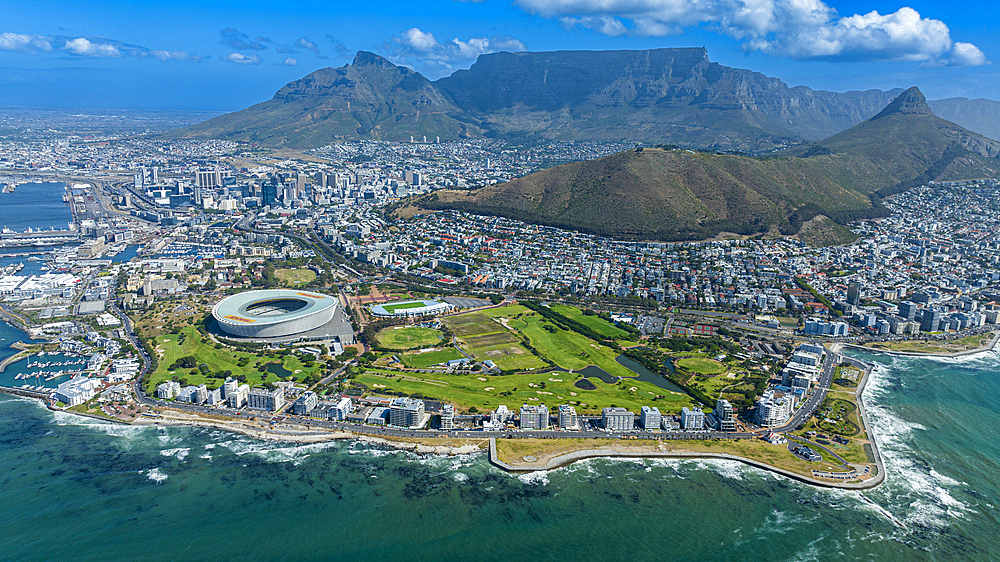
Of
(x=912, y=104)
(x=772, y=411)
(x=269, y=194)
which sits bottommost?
(x=772, y=411)

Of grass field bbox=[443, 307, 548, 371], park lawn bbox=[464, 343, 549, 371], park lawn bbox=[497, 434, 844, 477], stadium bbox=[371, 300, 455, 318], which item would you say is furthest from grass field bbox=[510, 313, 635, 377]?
park lawn bbox=[497, 434, 844, 477]

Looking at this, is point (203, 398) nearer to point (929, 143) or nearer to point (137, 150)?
point (929, 143)

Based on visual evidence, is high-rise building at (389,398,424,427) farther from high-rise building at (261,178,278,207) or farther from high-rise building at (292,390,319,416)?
high-rise building at (261,178,278,207)

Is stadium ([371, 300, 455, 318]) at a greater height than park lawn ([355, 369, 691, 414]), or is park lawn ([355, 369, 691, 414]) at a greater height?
stadium ([371, 300, 455, 318])

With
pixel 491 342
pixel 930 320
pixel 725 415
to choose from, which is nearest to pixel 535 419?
pixel 725 415

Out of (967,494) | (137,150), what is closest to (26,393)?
(967,494)

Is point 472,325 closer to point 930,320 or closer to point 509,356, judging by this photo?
point 509,356
